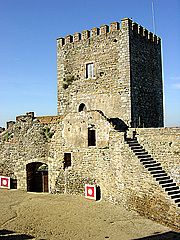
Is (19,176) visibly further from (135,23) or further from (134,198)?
(135,23)

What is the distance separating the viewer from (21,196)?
15383 millimetres

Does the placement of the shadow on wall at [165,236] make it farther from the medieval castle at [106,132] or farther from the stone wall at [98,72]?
the stone wall at [98,72]

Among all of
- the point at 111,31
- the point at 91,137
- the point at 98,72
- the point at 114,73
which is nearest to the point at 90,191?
the point at 91,137

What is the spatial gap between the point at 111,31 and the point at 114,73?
2427 mm

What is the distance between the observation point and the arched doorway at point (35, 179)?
16.9 meters

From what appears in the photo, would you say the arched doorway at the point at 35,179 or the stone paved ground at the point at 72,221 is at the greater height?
the arched doorway at the point at 35,179

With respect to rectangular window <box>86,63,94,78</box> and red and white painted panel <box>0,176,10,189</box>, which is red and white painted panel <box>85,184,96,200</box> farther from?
rectangular window <box>86,63,94,78</box>

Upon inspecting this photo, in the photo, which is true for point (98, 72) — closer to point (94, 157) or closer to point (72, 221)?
point (94, 157)

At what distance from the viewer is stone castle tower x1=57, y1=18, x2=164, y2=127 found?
1622 cm

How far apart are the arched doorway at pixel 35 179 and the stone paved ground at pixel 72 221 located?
7.77 ft

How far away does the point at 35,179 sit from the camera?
17297 millimetres

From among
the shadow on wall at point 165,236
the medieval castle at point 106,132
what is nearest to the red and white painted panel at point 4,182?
the medieval castle at point 106,132

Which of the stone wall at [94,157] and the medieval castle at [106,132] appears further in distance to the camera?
the medieval castle at [106,132]

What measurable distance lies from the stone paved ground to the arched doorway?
7.77ft
